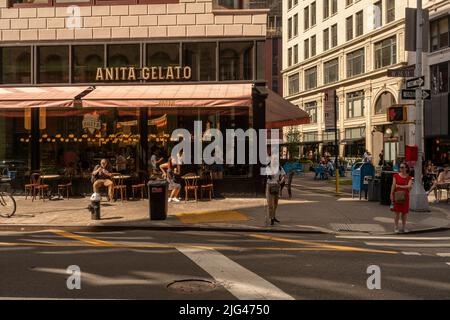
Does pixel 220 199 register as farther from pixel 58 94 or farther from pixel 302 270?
pixel 302 270

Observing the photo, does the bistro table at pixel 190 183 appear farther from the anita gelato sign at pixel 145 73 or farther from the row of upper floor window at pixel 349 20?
the row of upper floor window at pixel 349 20

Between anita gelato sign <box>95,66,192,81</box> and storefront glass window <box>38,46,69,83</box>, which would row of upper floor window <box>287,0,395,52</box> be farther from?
storefront glass window <box>38,46,69,83</box>

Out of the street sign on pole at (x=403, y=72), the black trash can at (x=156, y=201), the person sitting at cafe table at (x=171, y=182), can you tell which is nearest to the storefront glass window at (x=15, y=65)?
the person sitting at cafe table at (x=171, y=182)

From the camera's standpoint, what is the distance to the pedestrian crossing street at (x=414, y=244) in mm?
8008

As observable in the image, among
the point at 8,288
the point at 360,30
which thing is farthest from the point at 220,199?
the point at 360,30

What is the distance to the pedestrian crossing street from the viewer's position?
26.3 feet

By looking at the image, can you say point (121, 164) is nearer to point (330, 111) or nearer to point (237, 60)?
point (237, 60)

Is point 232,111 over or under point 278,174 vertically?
over

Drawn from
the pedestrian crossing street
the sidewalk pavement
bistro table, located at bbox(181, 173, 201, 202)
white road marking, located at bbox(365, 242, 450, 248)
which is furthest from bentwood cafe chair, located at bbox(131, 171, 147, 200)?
white road marking, located at bbox(365, 242, 450, 248)

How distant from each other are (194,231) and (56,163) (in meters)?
8.43

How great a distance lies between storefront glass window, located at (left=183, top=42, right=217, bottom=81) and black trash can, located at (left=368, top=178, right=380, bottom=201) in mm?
6609

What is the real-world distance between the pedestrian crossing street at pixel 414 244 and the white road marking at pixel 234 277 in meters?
3.17

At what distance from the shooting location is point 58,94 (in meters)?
15.5

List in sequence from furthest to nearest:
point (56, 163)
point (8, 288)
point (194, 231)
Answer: point (56, 163)
point (194, 231)
point (8, 288)
